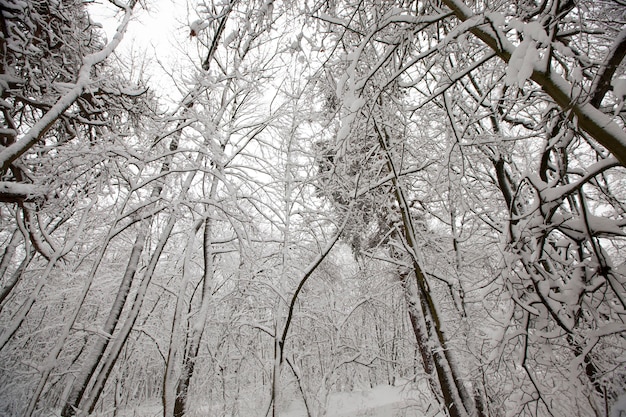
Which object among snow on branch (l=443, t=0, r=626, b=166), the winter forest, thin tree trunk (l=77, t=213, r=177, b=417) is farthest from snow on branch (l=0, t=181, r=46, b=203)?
snow on branch (l=443, t=0, r=626, b=166)

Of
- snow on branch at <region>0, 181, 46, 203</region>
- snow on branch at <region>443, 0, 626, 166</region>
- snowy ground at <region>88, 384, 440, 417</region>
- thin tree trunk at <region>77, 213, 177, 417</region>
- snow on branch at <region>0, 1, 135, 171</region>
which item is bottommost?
snowy ground at <region>88, 384, 440, 417</region>

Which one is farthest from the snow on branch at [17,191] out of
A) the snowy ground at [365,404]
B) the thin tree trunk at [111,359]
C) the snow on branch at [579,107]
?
the snowy ground at [365,404]

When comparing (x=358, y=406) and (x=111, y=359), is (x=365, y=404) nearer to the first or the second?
(x=358, y=406)

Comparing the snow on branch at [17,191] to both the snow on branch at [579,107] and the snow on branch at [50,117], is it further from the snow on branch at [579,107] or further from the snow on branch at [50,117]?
the snow on branch at [579,107]

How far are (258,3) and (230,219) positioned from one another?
283cm

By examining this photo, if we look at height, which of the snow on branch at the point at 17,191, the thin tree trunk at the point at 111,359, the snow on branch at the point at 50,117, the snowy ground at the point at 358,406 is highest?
the snow on branch at the point at 50,117

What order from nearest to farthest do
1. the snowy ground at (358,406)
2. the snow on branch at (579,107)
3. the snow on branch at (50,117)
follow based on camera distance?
the snow on branch at (579,107) → the snow on branch at (50,117) → the snowy ground at (358,406)

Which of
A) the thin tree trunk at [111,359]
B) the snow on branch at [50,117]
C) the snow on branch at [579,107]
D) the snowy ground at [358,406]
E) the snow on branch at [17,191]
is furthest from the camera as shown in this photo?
the snowy ground at [358,406]

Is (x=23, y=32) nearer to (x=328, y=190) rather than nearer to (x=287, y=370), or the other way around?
(x=328, y=190)

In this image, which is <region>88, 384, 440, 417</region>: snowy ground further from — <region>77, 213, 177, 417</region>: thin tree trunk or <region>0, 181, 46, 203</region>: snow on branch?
<region>0, 181, 46, 203</region>: snow on branch

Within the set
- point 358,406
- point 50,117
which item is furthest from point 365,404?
point 50,117

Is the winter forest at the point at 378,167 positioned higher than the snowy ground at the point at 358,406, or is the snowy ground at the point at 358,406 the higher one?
the winter forest at the point at 378,167

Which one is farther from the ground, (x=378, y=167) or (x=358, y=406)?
(x=378, y=167)

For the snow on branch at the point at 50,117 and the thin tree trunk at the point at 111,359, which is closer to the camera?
the snow on branch at the point at 50,117
